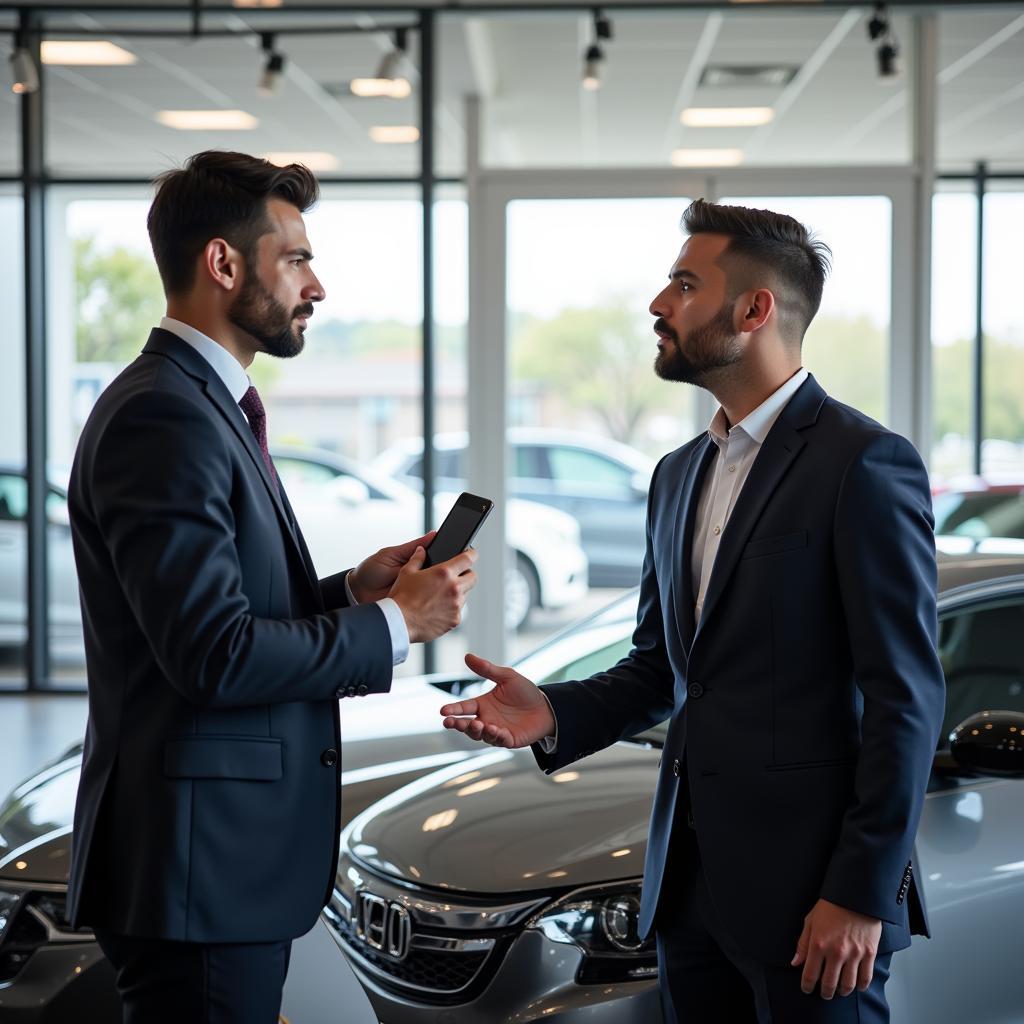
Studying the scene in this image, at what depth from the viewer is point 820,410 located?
1.58 m

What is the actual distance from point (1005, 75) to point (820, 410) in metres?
6.35

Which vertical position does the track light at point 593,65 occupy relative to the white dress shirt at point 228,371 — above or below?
above

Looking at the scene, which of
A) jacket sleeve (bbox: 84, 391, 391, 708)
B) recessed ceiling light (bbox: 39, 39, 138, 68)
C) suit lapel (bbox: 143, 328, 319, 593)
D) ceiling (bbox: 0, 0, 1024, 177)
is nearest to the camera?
jacket sleeve (bbox: 84, 391, 391, 708)

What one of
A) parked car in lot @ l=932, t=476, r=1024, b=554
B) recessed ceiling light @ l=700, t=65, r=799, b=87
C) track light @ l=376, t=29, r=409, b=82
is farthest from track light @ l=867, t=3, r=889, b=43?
parked car in lot @ l=932, t=476, r=1024, b=554

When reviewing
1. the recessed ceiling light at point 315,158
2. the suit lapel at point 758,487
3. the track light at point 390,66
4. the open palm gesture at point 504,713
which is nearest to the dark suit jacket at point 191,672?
the open palm gesture at point 504,713

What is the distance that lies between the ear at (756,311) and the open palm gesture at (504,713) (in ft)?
1.89

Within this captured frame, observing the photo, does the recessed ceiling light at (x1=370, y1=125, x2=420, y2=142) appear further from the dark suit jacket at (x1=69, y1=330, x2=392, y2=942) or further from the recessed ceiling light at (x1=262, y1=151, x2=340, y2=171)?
the dark suit jacket at (x1=69, y1=330, x2=392, y2=942)

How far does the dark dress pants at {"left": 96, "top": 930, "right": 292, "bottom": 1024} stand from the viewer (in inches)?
54.4

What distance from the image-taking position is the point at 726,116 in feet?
25.7

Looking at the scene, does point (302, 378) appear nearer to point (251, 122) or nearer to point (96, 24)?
point (251, 122)

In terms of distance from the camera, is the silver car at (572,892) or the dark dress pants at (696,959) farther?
the silver car at (572,892)

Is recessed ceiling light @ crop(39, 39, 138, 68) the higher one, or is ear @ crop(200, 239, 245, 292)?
recessed ceiling light @ crop(39, 39, 138, 68)

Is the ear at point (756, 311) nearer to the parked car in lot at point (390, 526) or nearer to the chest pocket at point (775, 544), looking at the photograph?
the chest pocket at point (775, 544)

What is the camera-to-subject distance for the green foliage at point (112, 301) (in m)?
7.68
